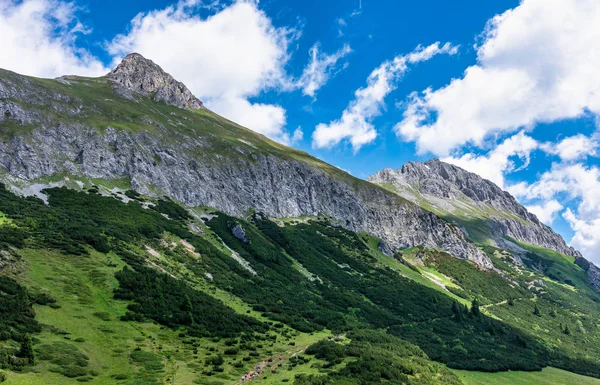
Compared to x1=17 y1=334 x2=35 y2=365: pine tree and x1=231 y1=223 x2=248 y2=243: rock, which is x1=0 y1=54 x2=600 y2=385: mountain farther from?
x1=231 y1=223 x2=248 y2=243: rock

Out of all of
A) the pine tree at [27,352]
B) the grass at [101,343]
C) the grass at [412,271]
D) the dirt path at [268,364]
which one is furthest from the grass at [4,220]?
the grass at [412,271]

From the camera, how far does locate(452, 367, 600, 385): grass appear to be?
224 ft

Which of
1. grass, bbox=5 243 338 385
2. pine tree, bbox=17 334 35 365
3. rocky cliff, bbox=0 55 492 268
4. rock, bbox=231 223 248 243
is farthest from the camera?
rock, bbox=231 223 248 243

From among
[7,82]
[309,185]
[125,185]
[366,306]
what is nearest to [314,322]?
[366,306]

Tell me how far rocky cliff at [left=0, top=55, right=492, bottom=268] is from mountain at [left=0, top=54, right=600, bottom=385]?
2.33ft

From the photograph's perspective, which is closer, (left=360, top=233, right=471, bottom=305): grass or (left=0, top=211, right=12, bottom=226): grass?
(left=0, top=211, right=12, bottom=226): grass

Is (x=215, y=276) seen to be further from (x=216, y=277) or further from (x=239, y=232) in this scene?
(x=239, y=232)

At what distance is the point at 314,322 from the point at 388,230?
123m

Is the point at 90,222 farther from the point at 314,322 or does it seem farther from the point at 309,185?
the point at 309,185

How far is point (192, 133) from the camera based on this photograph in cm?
17175

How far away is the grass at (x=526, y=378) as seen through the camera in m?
68.4

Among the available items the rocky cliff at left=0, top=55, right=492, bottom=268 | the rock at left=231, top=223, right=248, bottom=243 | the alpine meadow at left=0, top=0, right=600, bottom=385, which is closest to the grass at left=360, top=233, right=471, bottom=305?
the alpine meadow at left=0, top=0, right=600, bottom=385

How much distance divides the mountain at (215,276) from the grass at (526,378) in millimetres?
779

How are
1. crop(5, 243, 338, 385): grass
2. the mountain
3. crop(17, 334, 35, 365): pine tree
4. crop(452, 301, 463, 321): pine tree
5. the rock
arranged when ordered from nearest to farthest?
crop(17, 334, 35, 365): pine tree, crop(5, 243, 338, 385): grass, the mountain, the rock, crop(452, 301, 463, 321): pine tree
